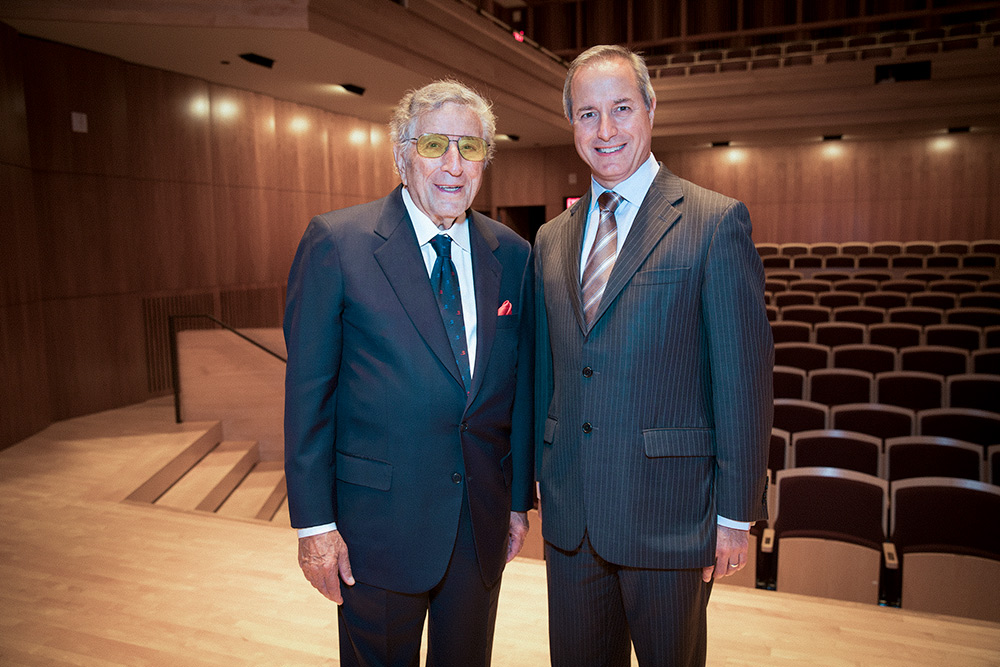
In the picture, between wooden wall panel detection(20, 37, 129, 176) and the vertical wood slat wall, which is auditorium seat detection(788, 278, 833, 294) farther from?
wooden wall panel detection(20, 37, 129, 176)

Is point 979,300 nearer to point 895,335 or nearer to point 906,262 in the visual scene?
point 895,335

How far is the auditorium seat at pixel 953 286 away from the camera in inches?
340

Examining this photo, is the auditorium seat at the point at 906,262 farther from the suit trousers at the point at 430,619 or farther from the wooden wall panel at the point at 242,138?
the suit trousers at the point at 430,619

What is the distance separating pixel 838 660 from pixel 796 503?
0.92 m

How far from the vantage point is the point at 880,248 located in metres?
13.6

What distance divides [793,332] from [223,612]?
565 cm

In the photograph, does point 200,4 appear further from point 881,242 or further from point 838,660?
point 881,242

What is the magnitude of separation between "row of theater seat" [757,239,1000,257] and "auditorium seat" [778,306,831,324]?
628 centimetres

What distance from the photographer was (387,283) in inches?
57.0

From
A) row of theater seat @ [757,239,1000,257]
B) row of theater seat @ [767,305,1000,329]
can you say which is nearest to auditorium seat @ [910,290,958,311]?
row of theater seat @ [767,305,1000,329]

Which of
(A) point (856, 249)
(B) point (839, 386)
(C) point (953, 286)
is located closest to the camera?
(B) point (839, 386)

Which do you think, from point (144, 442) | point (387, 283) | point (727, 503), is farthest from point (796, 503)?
point (144, 442)

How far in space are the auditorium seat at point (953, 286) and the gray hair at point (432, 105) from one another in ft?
29.5

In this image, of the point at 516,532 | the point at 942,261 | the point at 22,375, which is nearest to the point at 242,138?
the point at 22,375
